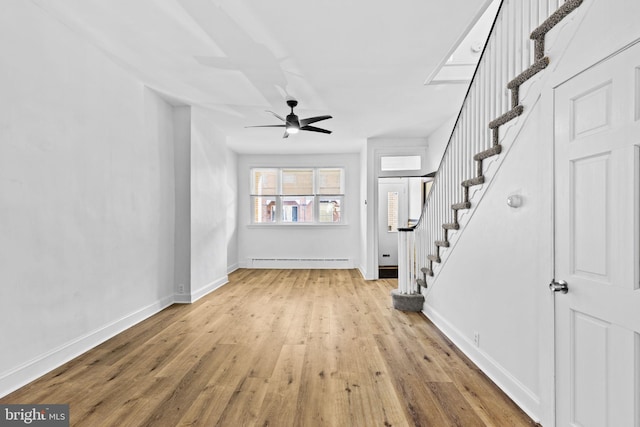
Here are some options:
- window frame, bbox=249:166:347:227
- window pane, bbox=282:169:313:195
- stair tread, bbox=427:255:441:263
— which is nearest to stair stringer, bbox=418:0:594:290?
stair tread, bbox=427:255:441:263

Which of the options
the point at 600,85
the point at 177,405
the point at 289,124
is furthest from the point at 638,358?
the point at 289,124

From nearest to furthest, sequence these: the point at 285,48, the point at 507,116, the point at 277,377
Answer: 1. the point at 507,116
2. the point at 277,377
3. the point at 285,48

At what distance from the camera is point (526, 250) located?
6.56 ft

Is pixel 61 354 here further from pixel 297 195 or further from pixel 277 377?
pixel 297 195

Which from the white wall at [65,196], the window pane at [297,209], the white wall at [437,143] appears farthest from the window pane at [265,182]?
the white wall at [65,196]

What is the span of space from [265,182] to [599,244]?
691 cm

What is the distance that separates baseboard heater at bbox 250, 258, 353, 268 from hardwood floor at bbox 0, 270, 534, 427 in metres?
3.52

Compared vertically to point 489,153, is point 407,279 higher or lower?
lower

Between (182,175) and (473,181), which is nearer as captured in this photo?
(473,181)

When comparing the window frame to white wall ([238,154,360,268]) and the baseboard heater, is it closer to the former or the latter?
white wall ([238,154,360,268])

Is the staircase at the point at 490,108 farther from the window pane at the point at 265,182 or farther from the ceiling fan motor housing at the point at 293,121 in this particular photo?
the window pane at the point at 265,182

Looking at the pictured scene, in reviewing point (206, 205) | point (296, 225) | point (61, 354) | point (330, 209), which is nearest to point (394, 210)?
point (330, 209)

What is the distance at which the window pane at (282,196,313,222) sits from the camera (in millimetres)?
7715

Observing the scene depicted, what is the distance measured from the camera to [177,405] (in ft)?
6.71
